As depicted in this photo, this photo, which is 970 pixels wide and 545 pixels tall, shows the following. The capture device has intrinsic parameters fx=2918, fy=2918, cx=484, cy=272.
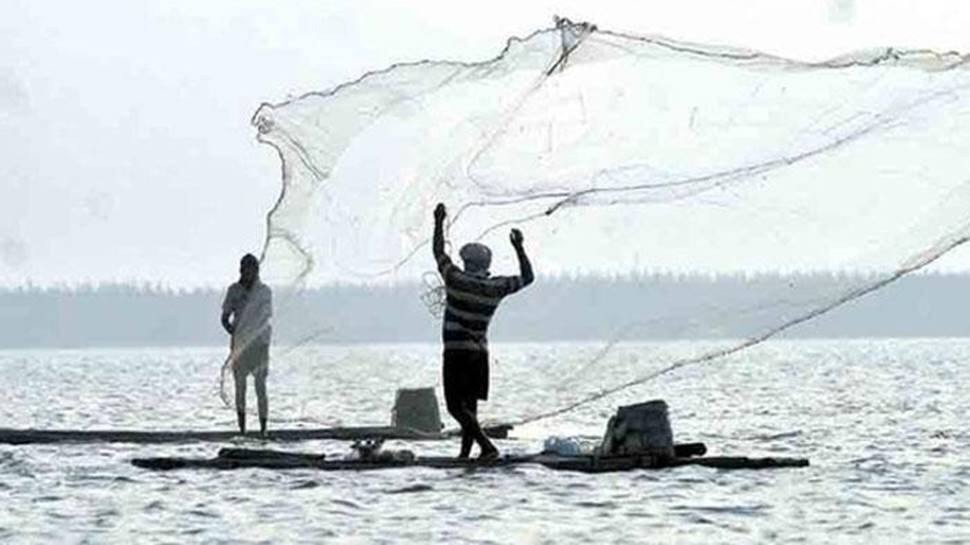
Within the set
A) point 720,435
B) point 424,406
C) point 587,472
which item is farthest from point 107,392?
point 587,472

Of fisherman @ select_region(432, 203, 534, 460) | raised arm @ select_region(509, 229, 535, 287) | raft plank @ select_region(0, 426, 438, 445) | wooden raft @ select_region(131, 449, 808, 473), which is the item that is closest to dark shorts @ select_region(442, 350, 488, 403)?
fisherman @ select_region(432, 203, 534, 460)

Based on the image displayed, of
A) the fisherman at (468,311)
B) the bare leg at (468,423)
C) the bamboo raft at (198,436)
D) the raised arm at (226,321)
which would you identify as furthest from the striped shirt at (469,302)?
the bamboo raft at (198,436)

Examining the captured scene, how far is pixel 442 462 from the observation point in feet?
89.0

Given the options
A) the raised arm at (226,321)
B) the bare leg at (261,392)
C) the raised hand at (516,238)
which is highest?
the raised hand at (516,238)

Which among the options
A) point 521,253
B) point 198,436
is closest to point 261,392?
point 198,436

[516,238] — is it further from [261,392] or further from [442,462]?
[261,392]

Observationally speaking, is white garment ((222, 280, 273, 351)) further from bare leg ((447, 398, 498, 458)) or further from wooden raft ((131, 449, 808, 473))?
bare leg ((447, 398, 498, 458))

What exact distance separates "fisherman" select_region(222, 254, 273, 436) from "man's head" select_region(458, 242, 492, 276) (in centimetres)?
406

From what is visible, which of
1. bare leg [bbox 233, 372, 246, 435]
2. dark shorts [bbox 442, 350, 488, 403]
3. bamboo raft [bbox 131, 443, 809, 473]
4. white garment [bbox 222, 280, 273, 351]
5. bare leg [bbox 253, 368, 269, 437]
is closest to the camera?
dark shorts [bbox 442, 350, 488, 403]

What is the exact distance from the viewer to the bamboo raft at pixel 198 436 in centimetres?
3294

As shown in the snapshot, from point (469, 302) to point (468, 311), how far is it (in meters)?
0.12

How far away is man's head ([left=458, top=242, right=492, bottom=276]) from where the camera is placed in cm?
2586

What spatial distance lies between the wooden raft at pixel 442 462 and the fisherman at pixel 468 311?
24.5 inches

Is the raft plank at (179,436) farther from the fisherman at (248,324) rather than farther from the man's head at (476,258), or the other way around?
the man's head at (476,258)
